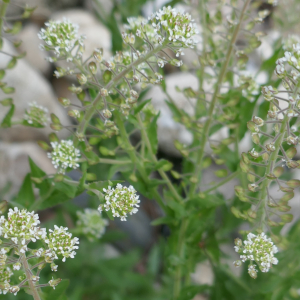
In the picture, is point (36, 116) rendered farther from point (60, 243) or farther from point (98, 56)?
point (60, 243)

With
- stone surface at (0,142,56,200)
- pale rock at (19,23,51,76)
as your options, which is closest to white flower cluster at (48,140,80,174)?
stone surface at (0,142,56,200)

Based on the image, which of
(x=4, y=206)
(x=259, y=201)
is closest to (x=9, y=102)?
(x=4, y=206)

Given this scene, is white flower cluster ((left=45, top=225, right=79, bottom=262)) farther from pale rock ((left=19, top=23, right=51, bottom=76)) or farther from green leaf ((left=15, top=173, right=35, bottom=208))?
pale rock ((left=19, top=23, right=51, bottom=76))

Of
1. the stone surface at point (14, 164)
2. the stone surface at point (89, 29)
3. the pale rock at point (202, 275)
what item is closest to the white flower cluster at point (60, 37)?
the stone surface at point (14, 164)

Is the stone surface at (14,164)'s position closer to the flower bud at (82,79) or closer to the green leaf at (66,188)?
the green leaf at (66,188)

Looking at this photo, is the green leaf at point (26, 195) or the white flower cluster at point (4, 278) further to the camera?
the green leaf at point (26, 195)

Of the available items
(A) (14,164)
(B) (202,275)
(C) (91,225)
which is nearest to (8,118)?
(C) (91,225)
